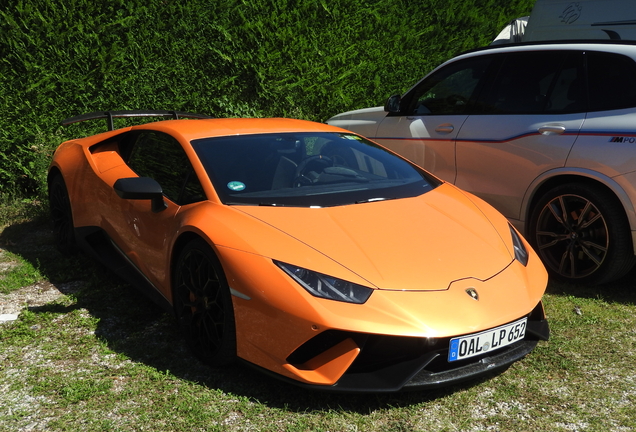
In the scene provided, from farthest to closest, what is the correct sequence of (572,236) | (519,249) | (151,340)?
(572,236)
(151,340)
(519,249)

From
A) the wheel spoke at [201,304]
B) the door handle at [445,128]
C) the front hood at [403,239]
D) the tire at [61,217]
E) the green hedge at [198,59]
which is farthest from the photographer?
the green hedge at [198,59]

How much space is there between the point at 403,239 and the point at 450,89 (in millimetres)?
2751

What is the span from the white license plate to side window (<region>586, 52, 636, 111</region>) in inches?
85.0

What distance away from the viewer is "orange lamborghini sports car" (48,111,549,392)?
3.09 metres

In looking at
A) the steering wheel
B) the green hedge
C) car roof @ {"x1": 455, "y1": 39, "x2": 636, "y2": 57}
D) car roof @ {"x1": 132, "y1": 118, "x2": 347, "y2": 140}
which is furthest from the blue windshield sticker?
the green hedge

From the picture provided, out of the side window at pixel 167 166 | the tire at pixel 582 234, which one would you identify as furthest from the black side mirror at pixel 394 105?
the side window at pixel 167 166

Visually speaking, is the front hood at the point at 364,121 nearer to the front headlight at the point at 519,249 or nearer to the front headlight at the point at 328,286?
the front headlight at the point at 519,249

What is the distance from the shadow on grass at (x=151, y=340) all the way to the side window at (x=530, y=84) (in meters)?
2.56

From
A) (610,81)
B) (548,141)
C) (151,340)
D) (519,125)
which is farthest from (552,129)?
(151,340)

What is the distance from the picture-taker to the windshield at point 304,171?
12.9ft

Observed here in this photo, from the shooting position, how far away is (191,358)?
12.5 feet

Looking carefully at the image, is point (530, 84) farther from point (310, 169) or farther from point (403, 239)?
point (403, 239)

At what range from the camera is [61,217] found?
5.79 meters

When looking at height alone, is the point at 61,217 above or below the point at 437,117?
below
